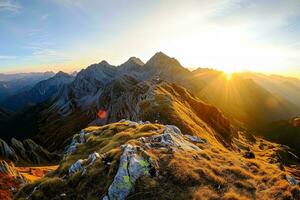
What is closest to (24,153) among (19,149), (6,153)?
(19,149)

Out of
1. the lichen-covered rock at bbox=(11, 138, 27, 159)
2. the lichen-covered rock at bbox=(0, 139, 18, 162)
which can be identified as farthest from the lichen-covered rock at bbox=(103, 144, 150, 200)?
the lichen-covered rock at bbox=(11, 138, 27, 159)

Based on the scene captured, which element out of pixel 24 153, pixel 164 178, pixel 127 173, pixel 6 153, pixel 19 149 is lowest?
pixel 24 153

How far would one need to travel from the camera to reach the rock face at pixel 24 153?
366ft

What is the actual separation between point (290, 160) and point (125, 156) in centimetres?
16616

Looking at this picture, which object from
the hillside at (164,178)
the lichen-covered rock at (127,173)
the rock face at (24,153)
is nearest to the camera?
the lichen-covered rock at (127,173)

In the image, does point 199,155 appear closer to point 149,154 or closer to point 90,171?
point 149,154

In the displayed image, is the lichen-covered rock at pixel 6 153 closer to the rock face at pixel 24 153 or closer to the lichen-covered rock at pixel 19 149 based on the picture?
the rock face at pixel 24 153

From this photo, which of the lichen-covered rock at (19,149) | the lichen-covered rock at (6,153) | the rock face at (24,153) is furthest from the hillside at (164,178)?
the lichen-covered rock at (19,149)

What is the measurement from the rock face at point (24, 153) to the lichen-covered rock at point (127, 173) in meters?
100

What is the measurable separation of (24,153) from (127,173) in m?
114

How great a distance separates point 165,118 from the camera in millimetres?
80125

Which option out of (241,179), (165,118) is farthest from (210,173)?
(165,118)

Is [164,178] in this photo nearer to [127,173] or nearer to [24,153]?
[127,173]

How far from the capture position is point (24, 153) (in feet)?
405
